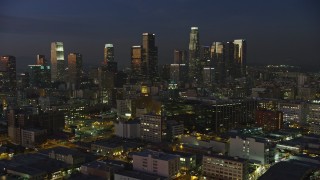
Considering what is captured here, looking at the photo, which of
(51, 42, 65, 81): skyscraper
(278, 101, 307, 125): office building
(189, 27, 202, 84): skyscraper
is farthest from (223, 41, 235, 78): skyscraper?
(278, 101, 307, 125): office building

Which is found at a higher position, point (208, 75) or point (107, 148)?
point (208, 75)

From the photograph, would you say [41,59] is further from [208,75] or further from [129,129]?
[129,129]

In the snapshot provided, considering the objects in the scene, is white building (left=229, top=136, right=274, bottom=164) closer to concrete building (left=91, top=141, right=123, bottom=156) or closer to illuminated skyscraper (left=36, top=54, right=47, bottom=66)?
concrete building (left=91, top=141, right=123, bottom=156)

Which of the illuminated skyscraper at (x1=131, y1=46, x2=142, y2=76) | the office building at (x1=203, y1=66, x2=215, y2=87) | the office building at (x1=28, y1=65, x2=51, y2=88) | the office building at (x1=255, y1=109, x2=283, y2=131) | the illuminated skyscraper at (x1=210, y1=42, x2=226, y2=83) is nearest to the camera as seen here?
the office building at (x1=255, y1=109, x2=283, y2=131)

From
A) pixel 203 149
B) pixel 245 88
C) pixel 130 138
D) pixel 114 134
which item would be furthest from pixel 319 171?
pixel 245 88

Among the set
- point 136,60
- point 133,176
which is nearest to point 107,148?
point 133,176

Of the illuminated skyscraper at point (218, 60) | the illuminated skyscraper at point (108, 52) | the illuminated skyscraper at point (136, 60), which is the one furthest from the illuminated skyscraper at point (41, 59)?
the illuminated skyscraper at point (218, 60)

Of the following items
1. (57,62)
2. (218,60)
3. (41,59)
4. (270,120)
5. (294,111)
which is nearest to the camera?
(270,120)
